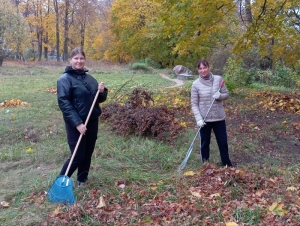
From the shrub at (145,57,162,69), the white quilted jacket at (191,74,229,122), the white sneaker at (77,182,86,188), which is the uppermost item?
the white quilted jacket at (191,74,229,122)

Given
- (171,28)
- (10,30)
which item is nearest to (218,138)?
(171,28)

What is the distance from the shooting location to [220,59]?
21.7 m

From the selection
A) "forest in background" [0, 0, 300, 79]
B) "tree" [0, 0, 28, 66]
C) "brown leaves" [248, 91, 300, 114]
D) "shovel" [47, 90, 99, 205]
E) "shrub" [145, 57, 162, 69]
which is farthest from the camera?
"shrub" [145, 57, 162, 69]

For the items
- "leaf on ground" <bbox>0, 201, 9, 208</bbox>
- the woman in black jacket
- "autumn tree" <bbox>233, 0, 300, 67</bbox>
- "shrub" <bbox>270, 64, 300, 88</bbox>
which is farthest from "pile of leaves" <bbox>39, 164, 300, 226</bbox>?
"shrub" <bbox>270, 64, 300, 88</bbox>

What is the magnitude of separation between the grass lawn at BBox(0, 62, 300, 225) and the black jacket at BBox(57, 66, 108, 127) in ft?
3.16

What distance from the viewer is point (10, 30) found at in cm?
3150

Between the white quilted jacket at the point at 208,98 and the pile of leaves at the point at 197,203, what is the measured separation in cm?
87

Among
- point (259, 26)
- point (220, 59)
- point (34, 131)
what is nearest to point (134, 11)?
point (220, 59)

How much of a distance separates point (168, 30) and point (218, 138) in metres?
4.74

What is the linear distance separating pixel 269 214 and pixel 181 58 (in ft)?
95.4

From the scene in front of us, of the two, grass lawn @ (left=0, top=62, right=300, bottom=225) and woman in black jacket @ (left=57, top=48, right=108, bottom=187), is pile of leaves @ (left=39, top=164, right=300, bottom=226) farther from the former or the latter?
woman in black jacket @ (left=57, top=48, right=108, bottom=187)

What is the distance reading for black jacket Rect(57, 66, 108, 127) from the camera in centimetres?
390

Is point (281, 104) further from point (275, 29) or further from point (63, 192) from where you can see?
point (63, 192)

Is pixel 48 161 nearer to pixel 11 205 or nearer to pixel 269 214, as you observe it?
pixel 11 205
